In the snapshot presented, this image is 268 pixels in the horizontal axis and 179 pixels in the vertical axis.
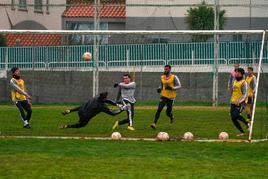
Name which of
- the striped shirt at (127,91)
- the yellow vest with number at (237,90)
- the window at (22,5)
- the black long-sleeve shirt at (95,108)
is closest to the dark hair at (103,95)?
the black long-sleeve shirt at (95,108)

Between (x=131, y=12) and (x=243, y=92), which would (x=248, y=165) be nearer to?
(x=243, y=92)

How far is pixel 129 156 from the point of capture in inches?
758

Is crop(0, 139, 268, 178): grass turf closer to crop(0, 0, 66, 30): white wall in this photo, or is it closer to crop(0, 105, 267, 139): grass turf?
crop(0, 105, 267, 139): grass turf

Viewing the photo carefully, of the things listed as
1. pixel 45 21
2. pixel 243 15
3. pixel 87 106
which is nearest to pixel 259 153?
pixel 87 106

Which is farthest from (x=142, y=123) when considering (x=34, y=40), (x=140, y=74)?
(x=34, y=40)

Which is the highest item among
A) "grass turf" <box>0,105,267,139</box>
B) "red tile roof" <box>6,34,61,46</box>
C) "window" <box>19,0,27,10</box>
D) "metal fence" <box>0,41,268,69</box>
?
"window" <box>19,0,27,10</box>

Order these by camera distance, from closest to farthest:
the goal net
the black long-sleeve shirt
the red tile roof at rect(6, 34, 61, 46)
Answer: the black long-sleeve shirt, the goal net, the red tile roof at rect(6, 34, 61, 46)

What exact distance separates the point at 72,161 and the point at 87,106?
8.08 metres

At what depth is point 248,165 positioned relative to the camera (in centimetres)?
1784

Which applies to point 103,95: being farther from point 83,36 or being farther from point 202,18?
point 202,18

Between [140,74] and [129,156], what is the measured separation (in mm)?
14501

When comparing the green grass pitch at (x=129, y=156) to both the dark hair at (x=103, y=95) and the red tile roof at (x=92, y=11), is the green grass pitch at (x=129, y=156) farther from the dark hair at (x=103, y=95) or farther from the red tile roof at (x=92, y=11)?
the red tile roof at (x=92, y=11)

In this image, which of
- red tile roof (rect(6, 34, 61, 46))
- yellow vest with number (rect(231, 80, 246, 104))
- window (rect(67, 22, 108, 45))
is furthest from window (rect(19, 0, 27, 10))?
yellow vest with number (rect(231, 80, 246, 104))

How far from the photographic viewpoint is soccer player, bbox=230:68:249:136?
24.7 m
